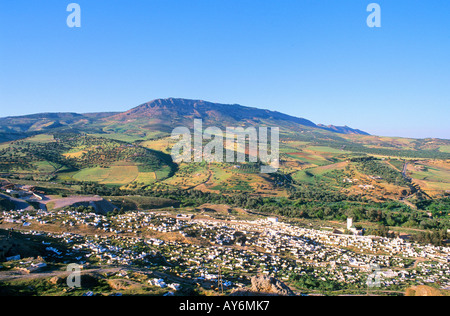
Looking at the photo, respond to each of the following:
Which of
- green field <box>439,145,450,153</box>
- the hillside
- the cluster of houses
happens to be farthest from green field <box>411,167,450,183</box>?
green field <box>439,145,450,153</box>

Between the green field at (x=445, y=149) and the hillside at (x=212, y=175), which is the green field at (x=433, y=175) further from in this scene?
the green field at (x=445, y=149)

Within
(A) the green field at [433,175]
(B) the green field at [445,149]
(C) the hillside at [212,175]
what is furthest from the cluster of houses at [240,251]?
(B) the green field at [445,149]

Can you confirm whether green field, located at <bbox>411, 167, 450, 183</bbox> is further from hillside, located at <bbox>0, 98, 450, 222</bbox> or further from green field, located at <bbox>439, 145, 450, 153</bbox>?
green field, located at <bbox>439, 145, 450, 153</bbox>

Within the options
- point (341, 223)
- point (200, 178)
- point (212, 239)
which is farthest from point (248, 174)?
point (212, 239)

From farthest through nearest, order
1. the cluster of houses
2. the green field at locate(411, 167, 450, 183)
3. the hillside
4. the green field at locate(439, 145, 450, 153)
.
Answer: the green field at locate(439, 145, 450, 153), the green field at locate(411, 167, 450, 183), the hillside, the cluster of houses

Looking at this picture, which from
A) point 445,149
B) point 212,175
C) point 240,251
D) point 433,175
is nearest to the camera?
point 240,251

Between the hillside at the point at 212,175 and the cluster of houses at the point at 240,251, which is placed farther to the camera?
the hillside at the point at 212,175

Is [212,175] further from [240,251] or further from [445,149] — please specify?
[445,149]

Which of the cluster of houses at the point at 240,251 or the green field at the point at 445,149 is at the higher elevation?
the green field at the point at 445,149

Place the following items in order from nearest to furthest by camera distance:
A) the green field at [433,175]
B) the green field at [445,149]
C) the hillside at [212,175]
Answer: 1. the hillside at [212,175]
2. the green field at [433,175]
3. the green field at [445,149]

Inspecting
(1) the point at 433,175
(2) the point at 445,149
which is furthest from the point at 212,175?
(2) the point at 445,149
